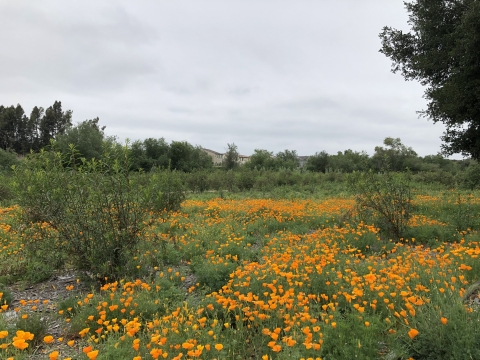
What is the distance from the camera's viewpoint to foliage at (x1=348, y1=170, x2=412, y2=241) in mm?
7086

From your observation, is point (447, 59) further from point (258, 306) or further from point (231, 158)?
point (231, 158)

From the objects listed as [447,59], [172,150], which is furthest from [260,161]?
[447,59]

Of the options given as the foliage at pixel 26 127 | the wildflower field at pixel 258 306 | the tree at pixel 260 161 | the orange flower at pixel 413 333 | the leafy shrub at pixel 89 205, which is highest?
the foliage at pixel 26 127

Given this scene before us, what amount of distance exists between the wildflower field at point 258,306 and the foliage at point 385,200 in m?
0.33

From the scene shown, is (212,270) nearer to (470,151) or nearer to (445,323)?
(445,323)

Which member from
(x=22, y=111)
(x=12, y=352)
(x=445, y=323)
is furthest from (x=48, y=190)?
(x=22, y=111)

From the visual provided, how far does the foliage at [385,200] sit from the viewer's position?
23.2ft

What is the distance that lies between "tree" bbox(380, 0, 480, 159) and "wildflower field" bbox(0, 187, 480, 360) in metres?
3.61

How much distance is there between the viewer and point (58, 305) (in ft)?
12.4

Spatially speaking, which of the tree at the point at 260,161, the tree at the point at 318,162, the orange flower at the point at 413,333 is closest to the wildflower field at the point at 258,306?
the orange flower at the point at 413,333

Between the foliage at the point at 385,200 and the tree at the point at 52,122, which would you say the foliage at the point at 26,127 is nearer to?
the tree at the point at 52,122

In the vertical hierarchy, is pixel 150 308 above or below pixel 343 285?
below

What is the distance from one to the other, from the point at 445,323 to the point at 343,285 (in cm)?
149

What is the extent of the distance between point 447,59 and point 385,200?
498cm
